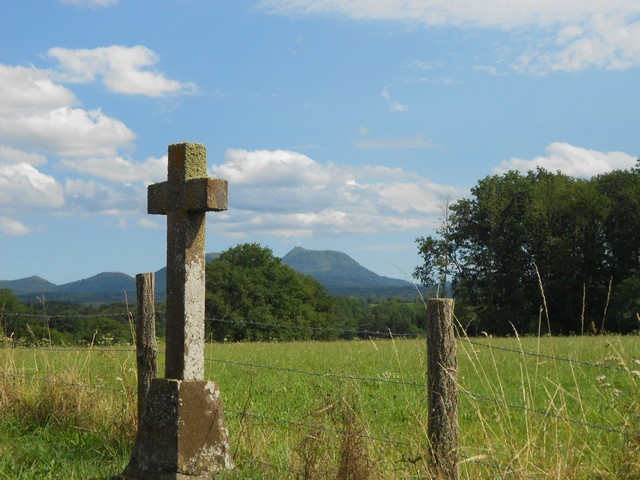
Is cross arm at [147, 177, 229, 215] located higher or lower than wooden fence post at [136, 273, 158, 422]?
higher

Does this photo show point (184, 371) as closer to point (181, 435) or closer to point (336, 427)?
point (181, 435)

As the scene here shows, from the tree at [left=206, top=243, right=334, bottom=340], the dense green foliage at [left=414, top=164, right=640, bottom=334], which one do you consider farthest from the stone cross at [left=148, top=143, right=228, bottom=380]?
the tree at [left=206, top=243, right=334, bottom=340]

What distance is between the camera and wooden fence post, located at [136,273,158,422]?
7.50m

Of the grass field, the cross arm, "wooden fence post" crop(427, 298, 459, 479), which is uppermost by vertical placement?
the cross arm

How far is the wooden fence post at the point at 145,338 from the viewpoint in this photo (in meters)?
7.50

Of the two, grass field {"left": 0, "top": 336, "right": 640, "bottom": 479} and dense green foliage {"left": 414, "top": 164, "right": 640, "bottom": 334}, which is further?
dense green foliage {"left": 414, "top": 164, "right": 640, "bottom": 334}

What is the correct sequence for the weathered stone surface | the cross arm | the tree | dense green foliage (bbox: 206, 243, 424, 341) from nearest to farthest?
the weathered stone surface, the cross arm, dense green foliage (bbox: 206, 243, 424, 341), the tree

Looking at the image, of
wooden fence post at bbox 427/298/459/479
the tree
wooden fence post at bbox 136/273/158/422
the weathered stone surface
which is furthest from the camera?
the tree

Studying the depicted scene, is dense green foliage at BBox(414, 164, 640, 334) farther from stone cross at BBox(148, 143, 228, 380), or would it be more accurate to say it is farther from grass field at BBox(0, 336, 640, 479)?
stone cross at BBox(148, 143, 228, 380)

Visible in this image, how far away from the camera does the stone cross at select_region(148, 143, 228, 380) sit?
6.39 metres

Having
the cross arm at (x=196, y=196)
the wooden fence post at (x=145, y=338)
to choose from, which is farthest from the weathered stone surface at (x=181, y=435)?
the cross arm at (x=196, y=196)

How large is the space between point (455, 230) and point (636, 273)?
1248 cm

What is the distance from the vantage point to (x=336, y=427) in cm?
551

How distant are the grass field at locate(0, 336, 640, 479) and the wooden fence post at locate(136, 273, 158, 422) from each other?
32cm
